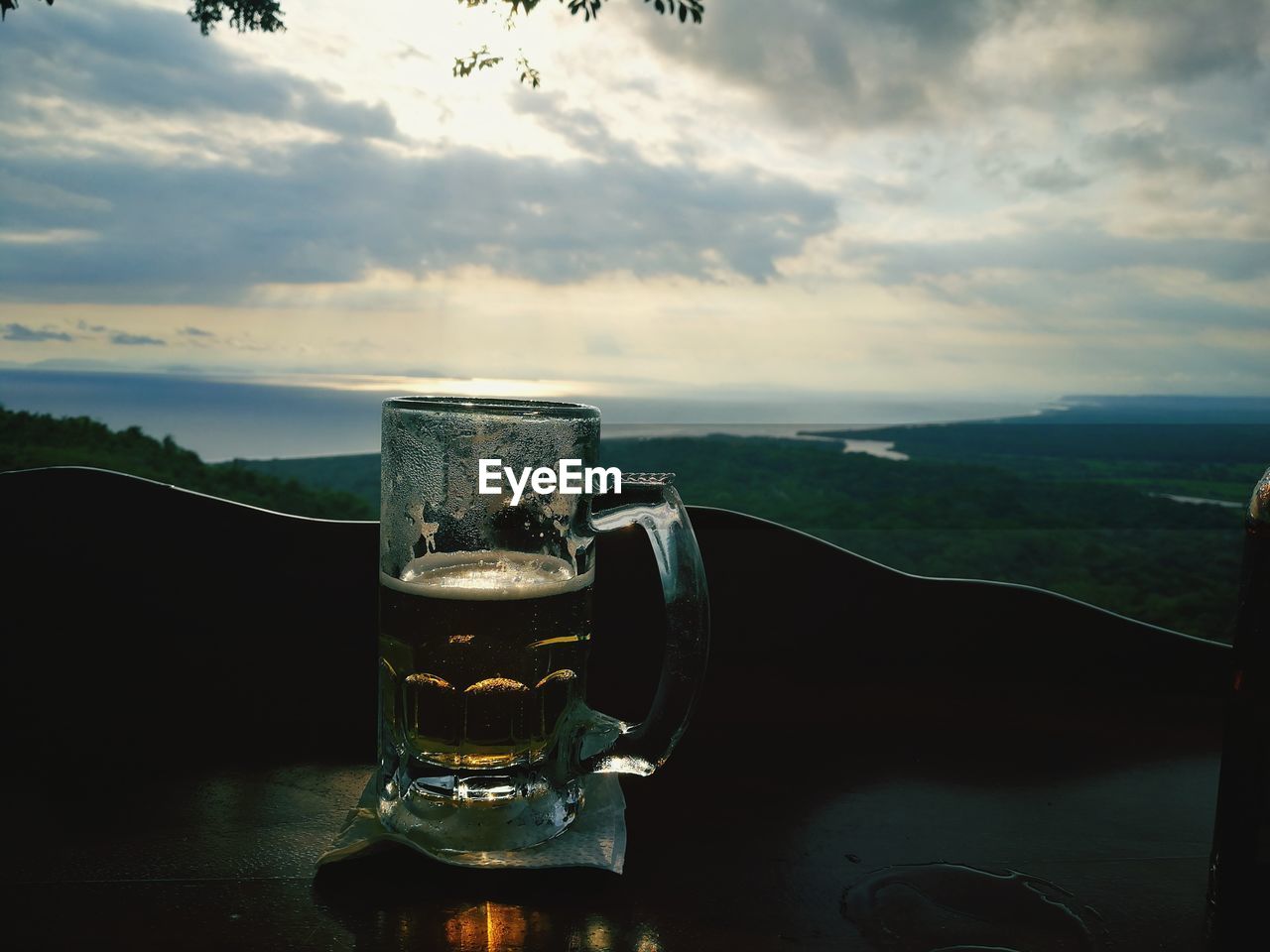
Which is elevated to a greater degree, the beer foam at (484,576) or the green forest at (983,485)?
the beer foam at (484,576)

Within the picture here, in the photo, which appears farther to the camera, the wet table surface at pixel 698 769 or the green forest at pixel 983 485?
the green forest at pixel 983 485

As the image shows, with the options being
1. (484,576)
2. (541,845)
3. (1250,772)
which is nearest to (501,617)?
(484,576)

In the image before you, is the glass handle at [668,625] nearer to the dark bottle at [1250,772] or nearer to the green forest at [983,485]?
the dark bottle at [1250,772]

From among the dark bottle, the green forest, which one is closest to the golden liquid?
the dark bottle

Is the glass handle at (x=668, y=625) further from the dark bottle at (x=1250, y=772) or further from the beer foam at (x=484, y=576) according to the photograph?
the dark bottle at (x=1250, y=772)

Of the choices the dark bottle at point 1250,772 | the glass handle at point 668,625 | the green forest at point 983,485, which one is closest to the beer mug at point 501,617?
the glass handle at point 668,625

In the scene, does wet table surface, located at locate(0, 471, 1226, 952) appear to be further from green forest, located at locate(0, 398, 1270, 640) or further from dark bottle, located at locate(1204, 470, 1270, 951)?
green forest, located at locate(0, 398, 1270, 640)
